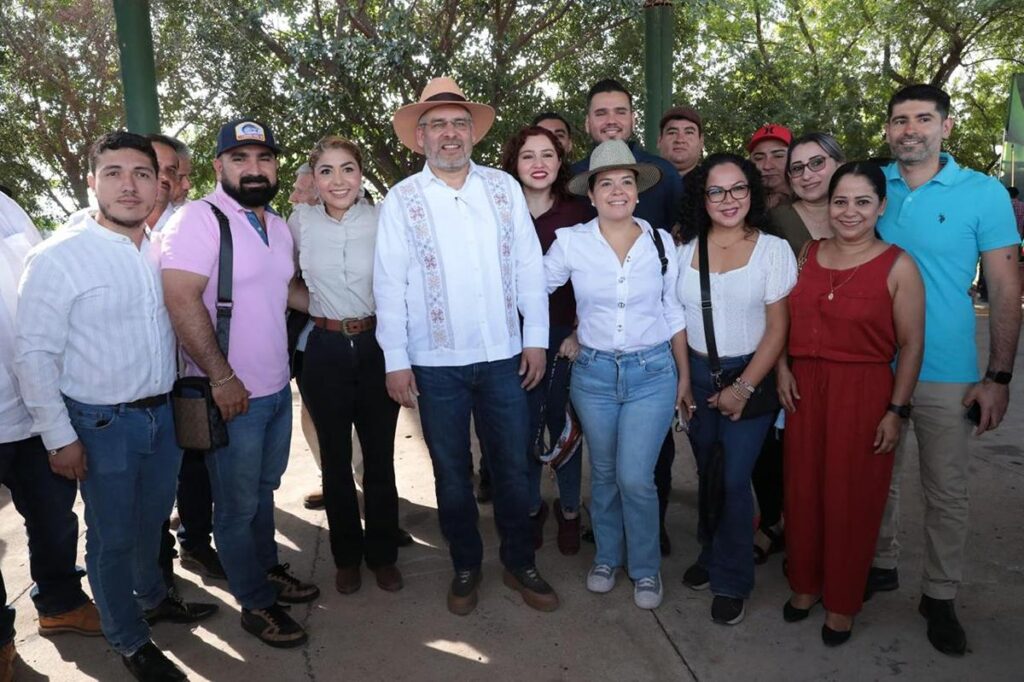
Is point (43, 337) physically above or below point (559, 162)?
below

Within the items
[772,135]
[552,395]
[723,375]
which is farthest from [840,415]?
[772,135]

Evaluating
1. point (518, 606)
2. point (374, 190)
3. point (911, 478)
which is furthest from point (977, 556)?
point (374, 190)

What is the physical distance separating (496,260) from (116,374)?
1511mm

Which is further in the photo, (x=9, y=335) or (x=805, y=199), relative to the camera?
(x=805, y=199)

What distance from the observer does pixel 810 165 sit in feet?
11.7

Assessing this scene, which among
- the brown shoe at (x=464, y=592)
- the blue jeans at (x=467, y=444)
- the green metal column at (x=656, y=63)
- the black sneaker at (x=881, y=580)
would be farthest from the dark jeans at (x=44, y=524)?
the green metal column at (x=656, y=63)

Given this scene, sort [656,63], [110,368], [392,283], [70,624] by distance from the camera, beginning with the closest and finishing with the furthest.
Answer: [110,368] < [392,283] < [70,624] < [656,63]

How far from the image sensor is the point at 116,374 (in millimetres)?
2674

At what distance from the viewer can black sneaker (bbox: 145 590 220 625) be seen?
130 inches

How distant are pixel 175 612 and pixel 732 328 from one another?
2.71 m

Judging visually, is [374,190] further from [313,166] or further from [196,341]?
[196,341]

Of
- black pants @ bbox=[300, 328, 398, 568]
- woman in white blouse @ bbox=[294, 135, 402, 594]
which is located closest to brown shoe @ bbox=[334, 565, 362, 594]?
black pants @ bbox=[300, 328, 398, 568]

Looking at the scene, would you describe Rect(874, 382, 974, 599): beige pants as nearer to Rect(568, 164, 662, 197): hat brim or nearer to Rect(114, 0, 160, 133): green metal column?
Rect(568, 164, 662, 197): hat brim

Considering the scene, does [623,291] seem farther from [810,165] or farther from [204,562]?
[204,562]
